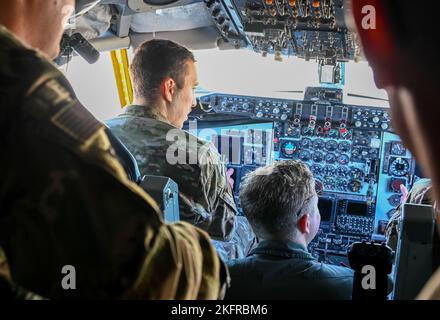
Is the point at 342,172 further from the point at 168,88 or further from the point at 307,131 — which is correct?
the point at 168,88

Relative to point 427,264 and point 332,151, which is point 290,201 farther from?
point 332,151

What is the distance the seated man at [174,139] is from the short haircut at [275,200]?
0.32 meters

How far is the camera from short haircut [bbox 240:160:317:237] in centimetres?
226

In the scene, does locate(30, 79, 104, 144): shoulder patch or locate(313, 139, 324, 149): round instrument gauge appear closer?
locate(30, 79, 104, 144): shoulder patch

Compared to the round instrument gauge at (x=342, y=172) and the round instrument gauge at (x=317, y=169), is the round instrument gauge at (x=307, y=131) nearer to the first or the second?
the round instrument gauge at (x=317, y=169)

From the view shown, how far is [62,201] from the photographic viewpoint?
25.7 inches

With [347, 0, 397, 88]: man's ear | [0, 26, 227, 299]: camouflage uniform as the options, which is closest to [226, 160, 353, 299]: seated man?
[0, 26, 227, 299]: camouflage uniform

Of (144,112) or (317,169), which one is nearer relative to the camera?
(144,112)

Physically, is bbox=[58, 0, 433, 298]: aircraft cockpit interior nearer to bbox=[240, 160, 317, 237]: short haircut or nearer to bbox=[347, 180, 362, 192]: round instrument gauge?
bbox=[347, 180, 362, 192]: round instrument gauge

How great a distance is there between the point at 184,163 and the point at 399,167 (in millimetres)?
3443

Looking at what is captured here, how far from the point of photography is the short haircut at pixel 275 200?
226 cm

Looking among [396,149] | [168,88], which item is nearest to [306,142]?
[396,149]

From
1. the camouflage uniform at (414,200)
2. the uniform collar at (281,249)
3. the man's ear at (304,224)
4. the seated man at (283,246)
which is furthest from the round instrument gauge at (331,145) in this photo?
the uniform collar at (281,249)

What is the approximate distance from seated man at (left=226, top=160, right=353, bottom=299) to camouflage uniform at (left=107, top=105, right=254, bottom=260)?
1.00ft
